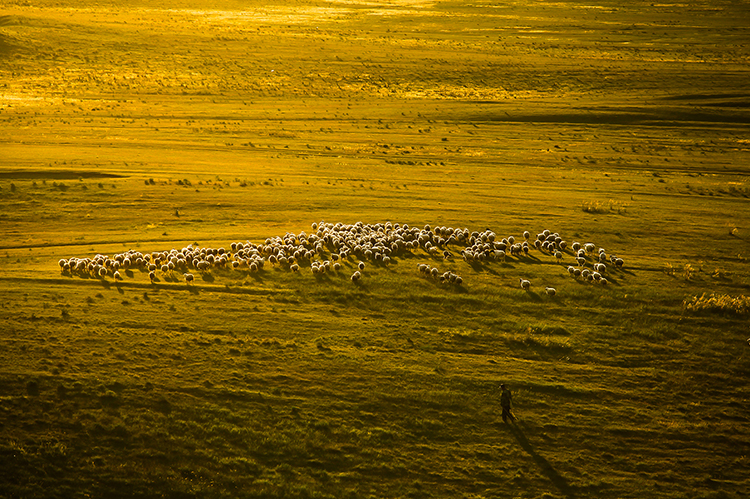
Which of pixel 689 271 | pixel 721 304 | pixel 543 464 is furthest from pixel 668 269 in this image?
pixel 543 464

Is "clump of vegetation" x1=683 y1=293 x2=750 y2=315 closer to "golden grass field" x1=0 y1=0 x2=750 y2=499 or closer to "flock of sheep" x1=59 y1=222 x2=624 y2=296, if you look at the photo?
"golden grass field" x1=0 y1=0 x2=750 y2=499

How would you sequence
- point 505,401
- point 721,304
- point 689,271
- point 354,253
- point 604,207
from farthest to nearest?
point 604,207 → point 354,253 → point 689,271 → point 721,304 → point 505,401

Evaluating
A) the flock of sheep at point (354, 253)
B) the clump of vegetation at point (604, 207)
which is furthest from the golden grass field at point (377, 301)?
the flock of sheep at point (354, 253)

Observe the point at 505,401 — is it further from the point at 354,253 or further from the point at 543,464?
the point at 354,253

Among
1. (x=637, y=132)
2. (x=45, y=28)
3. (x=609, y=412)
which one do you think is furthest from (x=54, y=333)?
(x=45, y=28)

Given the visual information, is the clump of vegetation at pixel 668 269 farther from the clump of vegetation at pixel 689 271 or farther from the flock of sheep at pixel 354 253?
the flock of sheep at pixel 354 253
